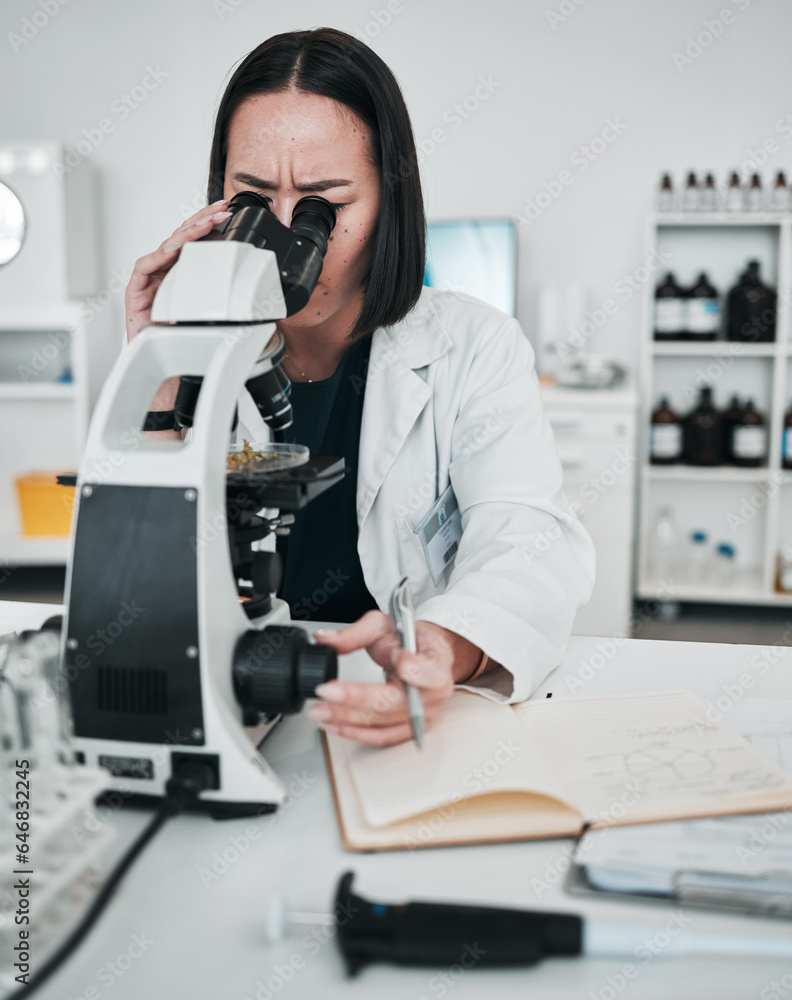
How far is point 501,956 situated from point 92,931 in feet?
0.88

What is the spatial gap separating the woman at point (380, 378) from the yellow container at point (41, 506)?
239 cm

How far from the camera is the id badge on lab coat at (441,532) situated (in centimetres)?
127

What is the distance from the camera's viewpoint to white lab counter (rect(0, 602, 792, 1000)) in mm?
529

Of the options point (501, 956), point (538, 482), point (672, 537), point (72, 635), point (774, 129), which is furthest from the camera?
point (672, 537)

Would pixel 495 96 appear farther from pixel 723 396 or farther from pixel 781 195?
pixel 723 396

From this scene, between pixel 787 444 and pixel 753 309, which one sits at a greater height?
pixel 753 309

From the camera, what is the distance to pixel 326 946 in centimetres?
56

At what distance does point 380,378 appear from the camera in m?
1.37

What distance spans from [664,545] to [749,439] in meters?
0.54

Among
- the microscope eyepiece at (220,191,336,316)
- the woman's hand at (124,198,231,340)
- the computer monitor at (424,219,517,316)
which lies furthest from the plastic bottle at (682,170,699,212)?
the microscope eyepiece at (220,191,336,316)

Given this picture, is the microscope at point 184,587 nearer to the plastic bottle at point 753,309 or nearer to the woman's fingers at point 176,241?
the woman's fingers at point 176,241

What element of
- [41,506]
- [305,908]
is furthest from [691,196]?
[305,908]

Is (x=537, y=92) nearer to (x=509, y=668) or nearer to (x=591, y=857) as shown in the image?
(x=509, y=668)

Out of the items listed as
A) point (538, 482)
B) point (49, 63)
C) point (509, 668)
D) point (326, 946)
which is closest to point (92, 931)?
point (326, 946)
